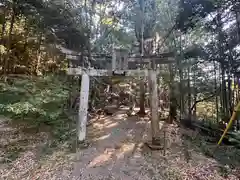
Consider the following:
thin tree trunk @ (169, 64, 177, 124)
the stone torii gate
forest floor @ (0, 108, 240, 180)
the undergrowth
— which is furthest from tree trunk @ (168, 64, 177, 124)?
the undergrowth

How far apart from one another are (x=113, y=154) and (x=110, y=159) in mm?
353

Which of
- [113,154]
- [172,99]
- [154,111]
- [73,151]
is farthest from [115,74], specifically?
[172,99]

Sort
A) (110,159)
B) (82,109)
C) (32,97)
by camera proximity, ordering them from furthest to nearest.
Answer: (82,109) < (32,97) < (110,159)

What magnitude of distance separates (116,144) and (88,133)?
1.56m

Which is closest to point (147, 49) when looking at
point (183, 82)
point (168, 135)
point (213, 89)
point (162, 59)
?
point (183, 82)

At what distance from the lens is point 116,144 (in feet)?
20.7

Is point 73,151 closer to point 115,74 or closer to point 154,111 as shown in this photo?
point 115,74

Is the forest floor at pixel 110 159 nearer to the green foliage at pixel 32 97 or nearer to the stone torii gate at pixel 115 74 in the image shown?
the stone torii gate at pixel 115 74

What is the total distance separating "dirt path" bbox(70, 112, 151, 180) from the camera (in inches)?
172

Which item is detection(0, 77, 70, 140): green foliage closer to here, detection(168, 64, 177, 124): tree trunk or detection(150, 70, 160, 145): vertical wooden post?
detection(150, 70, 160, 145): vertical wooden post

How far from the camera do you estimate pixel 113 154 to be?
18.0ft

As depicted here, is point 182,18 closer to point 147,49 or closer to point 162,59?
point 162,59

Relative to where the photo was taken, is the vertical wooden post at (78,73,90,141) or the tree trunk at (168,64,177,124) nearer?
the vertical wooden post at (78,73,90,141)

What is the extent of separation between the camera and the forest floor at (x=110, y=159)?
14.2 feet
